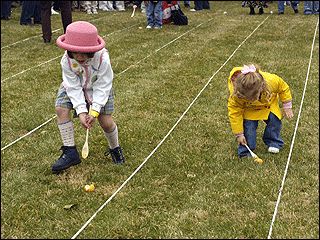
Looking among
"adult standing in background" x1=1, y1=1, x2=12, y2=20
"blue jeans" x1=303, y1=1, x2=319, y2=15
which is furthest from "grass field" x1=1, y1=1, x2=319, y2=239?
"blue jeans" x1=303, y1=1, x2=319, y2=15

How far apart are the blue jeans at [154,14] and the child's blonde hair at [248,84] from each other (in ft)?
22.4

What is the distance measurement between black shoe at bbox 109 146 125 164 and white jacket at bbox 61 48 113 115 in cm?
49

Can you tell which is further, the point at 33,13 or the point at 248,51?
the point at 33,13

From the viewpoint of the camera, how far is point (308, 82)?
6.57 m

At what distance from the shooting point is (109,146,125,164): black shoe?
13.7ft

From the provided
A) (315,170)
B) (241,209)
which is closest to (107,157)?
(241,209)

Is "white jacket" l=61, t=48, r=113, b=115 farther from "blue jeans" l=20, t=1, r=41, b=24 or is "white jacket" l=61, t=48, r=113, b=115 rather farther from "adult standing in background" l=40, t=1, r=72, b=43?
"blue jeans" l=20, t=1, r=41, b=24

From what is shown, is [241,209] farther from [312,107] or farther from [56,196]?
[312,107]

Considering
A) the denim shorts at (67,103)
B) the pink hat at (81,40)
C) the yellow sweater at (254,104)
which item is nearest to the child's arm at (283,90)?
the yellow sweater at (254,104)

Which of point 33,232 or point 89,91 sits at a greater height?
point 89,91

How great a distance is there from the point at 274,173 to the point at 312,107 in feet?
6.19

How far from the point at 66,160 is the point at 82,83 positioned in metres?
0.60

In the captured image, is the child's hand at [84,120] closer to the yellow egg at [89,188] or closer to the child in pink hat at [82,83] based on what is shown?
the child in pink hat at [82,83]

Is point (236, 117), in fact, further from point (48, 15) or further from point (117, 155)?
point (48, 15)
